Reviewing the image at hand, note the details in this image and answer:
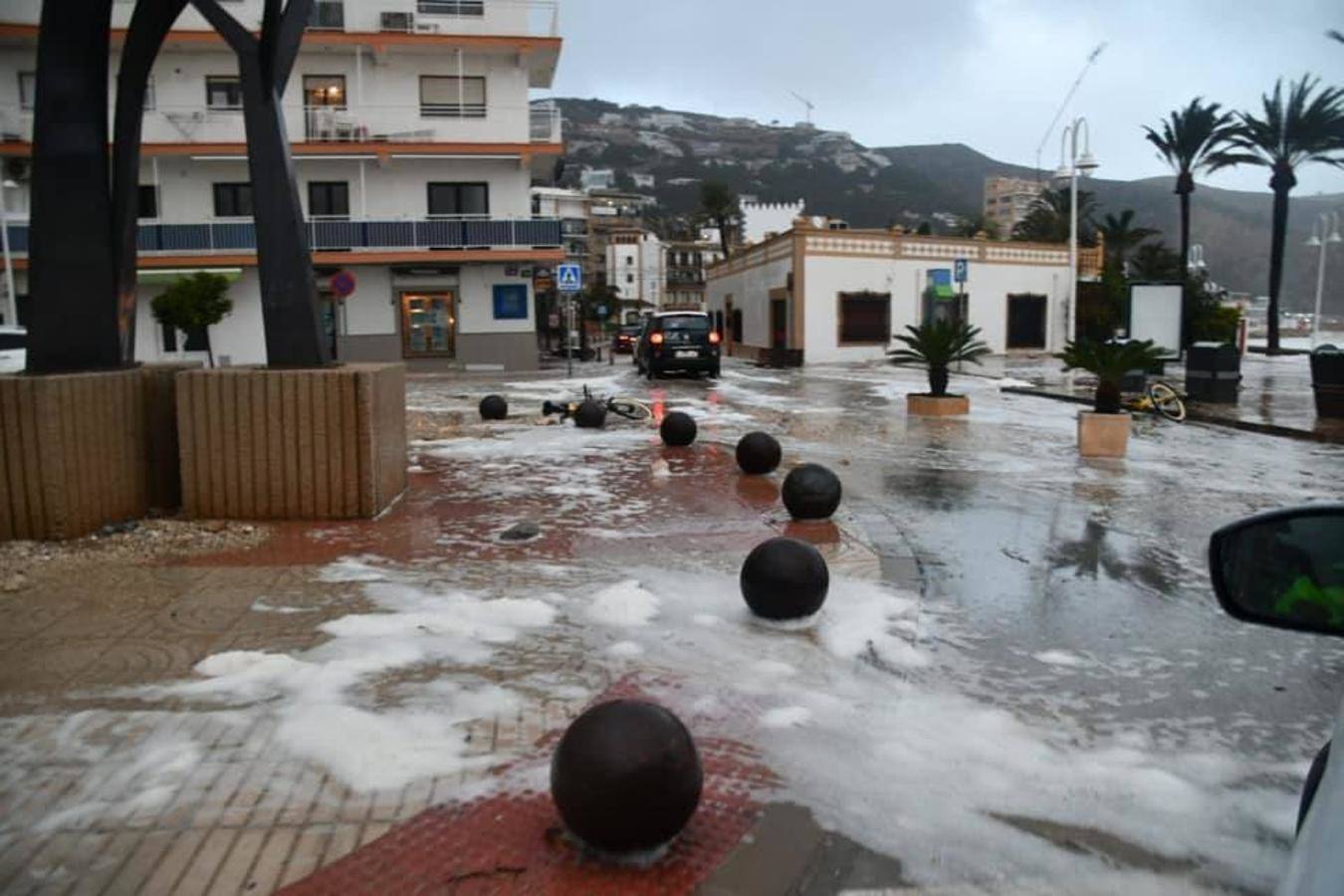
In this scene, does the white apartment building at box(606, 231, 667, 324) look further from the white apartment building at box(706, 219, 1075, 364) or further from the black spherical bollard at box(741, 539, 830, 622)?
the black spherical bollard at box(741, 539, 830, 622)

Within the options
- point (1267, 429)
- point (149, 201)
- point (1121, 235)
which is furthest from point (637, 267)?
point (1267, 429)

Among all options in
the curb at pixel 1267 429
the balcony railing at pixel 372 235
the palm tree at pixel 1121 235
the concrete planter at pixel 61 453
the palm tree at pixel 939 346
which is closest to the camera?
the concrete planter at pixel 61 453

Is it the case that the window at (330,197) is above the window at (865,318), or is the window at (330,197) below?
above

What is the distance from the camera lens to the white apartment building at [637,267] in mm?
119875

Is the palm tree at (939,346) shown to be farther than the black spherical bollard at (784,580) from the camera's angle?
Yes

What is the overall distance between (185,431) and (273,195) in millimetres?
1891

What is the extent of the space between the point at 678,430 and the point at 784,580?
22.2ft

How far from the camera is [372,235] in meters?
32.7

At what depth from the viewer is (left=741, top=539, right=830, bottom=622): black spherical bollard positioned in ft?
16.7

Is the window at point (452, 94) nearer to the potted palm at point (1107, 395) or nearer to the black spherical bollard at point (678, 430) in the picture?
the black spherical bollard at point (678, 430)

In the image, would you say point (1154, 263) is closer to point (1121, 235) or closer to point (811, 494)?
point (1121, 235)

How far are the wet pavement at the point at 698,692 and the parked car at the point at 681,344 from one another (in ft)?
60.3

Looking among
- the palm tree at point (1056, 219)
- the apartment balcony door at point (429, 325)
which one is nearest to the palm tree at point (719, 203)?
the palm tree at point (1056, 219)

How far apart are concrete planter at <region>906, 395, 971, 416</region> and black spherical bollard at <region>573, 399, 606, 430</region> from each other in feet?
17.8
